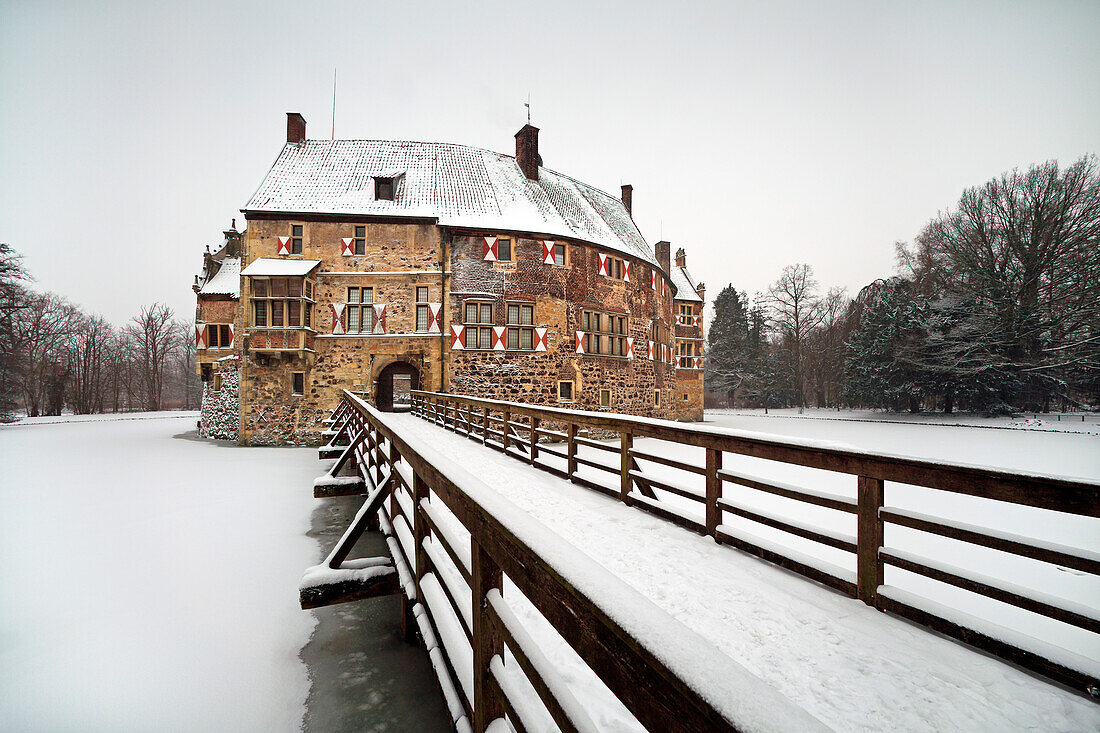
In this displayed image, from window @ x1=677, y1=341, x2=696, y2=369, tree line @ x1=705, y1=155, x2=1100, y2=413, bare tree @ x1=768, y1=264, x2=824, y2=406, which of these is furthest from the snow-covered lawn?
bare tree @ x1=768, y1=264, x2=824, y2=406

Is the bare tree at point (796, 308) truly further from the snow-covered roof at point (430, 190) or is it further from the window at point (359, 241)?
the window at point (359, 241)

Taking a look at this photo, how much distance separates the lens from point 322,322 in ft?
60.4

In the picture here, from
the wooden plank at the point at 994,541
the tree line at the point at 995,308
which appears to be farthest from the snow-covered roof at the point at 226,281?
the tree line at the point at 995,308

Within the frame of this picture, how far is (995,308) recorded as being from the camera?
25984 millimetres

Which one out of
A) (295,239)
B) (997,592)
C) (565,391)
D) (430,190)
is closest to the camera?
(997,592)

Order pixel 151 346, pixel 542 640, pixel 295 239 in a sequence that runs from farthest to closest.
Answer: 1. pixel 151 346
2. pixel 295 239
3. pixel 542 640

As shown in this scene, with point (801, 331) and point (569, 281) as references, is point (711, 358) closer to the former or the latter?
point (801, 331)

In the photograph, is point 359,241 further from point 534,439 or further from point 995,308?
point 995,308

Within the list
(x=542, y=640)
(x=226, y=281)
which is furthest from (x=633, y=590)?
(x=226, y=281)

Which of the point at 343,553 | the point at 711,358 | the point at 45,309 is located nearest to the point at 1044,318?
the point at 711,358

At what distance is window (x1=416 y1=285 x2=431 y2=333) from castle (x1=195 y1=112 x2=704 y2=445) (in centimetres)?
6

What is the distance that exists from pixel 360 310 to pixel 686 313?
72.8 ft

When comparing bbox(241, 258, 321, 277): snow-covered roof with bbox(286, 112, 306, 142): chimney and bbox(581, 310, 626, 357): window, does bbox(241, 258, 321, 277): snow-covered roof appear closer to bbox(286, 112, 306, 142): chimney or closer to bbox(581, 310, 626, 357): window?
bbox(286, 112, 306, 142): chimney

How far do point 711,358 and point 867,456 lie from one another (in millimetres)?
54016
